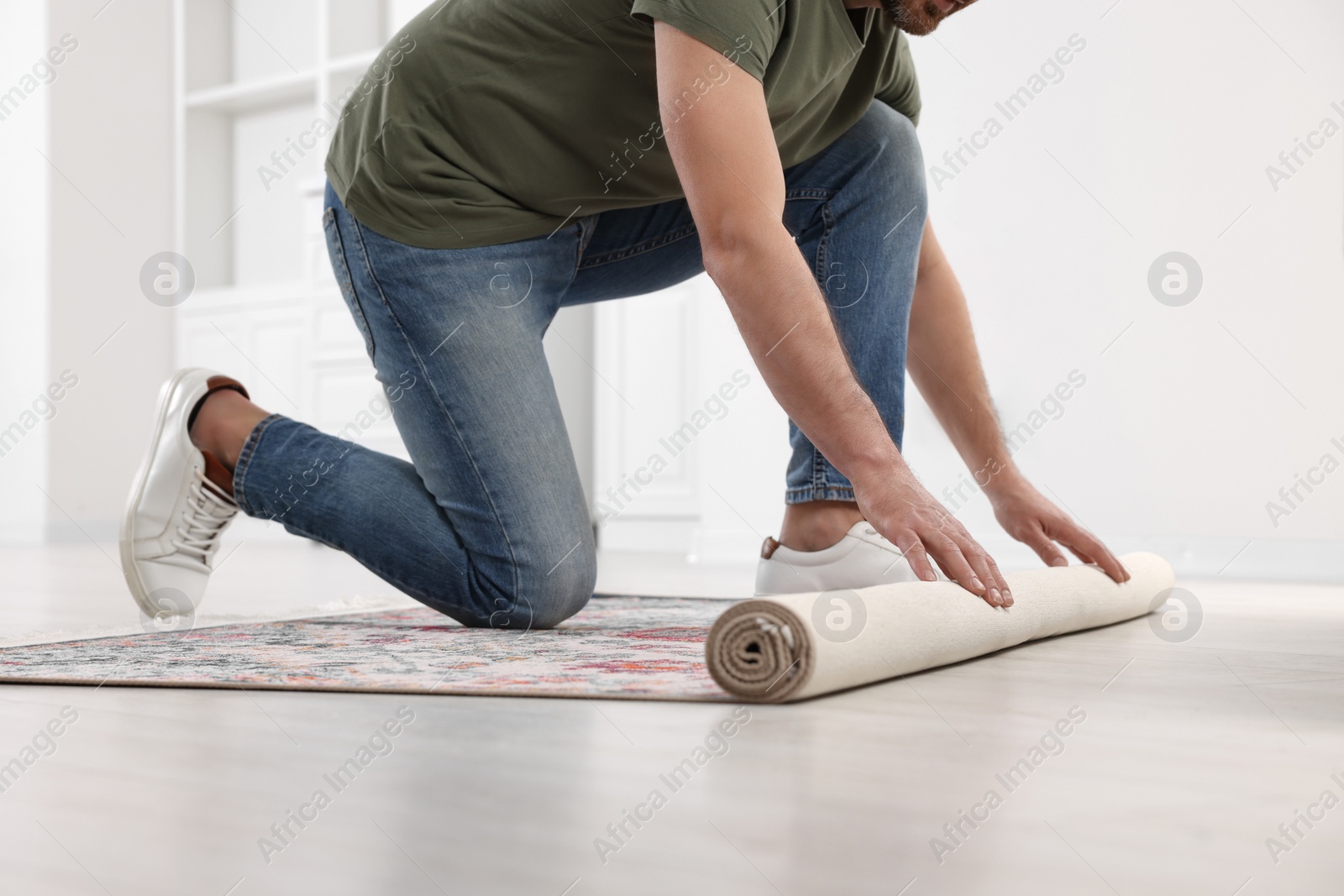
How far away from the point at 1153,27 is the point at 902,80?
1.27 m

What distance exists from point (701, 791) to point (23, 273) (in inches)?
168

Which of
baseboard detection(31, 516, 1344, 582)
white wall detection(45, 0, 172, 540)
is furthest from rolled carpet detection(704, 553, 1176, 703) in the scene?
white wall detection(45, 0, 172, 540)

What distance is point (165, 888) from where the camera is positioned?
40 cm

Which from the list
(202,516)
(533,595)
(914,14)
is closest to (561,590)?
(533,595)

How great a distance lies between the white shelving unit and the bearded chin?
2.94 metres

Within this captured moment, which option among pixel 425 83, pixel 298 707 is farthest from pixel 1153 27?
pixel 298 707

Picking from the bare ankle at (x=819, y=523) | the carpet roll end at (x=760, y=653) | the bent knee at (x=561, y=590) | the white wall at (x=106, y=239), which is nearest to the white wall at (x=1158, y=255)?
the bare ankle at (x=819, y=523)

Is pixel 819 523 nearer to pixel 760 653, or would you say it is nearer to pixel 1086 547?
pixel 1086 547

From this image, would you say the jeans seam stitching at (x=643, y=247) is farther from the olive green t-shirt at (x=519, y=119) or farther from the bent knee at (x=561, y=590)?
the bent knee at (x=561, y=590)

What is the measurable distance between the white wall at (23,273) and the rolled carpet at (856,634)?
391 cm

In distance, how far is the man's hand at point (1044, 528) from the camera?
1.16 metres

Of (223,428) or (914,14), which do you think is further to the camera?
(223,428)

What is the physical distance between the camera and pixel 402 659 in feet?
3.08

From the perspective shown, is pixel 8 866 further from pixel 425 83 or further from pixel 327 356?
pixel 327 356
